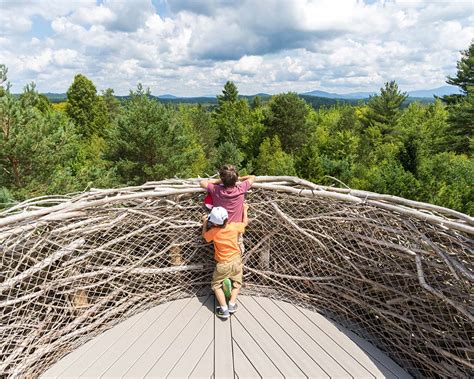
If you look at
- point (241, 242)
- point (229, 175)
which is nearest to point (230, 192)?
point (229, 175)

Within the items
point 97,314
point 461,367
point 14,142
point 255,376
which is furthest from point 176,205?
point 14,142

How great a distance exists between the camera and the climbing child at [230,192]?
224 cm

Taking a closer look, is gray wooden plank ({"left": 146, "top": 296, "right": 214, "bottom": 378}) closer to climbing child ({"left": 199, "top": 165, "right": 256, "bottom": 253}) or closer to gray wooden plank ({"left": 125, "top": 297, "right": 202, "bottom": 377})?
gray wooden plank ({"left": 125, "top": 297, "right": 202, "bottom": 377})

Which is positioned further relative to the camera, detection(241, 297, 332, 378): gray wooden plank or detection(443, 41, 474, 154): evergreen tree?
detection(443, 41, 474, 154): evergreen tree

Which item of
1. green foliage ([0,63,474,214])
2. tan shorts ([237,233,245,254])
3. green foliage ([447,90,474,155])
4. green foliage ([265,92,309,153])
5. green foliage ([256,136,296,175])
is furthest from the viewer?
green foliage ([265,92,309,153])

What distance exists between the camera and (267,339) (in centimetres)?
212

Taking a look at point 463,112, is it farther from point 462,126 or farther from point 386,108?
point 386,108

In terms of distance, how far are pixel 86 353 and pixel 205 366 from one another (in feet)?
2.57

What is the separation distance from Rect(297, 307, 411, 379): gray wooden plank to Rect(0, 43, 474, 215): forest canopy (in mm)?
1045

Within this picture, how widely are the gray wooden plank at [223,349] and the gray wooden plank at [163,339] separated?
216mm

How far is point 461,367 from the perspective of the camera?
166cm

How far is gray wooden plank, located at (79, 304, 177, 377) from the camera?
191 centimetres

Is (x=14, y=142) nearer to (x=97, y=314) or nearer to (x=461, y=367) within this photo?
(x=97, y=314)

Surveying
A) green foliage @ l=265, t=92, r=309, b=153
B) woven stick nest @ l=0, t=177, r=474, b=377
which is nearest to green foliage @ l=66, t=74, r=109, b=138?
green foliage @ l=265, t=92, r=309, b=153
